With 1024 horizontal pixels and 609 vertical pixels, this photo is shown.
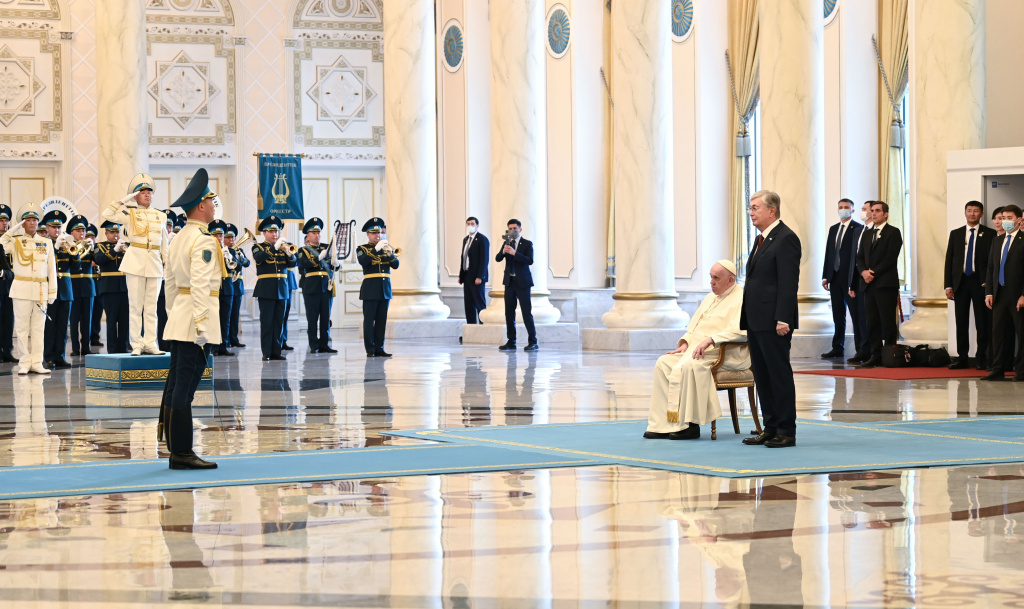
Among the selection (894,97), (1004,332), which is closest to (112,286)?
(894,97)

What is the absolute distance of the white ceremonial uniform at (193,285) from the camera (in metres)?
6.66

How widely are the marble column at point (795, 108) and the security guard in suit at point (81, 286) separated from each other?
26.4 feet

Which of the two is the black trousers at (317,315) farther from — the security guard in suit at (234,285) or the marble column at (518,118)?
the marble column at (518,118)

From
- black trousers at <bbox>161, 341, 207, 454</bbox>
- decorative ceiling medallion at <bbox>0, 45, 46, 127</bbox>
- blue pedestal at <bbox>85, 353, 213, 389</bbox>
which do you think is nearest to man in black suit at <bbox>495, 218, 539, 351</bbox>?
blue pedestal at <bbox>85, 353, 213, 389</bbox>

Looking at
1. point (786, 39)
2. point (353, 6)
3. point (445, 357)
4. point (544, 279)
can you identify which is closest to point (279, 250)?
Result: point (445, 357)

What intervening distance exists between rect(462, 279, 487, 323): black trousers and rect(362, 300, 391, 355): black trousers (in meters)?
2.64

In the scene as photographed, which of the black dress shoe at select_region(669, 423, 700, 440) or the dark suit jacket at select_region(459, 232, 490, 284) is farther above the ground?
the dark suit jacket at select_region(459, 232, 490, 284)

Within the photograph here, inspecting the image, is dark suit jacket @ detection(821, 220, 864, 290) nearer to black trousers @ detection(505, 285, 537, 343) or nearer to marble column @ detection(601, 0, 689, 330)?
marble column @ detection(601, 0, 689, 330)

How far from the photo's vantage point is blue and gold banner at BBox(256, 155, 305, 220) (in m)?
20.3

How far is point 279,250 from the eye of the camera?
16.2 m

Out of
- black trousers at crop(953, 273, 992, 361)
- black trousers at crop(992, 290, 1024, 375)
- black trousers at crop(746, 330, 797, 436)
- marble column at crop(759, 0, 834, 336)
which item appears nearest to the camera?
black trousers at crop(746, 330, 797, 436)

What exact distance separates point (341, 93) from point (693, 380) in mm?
16713

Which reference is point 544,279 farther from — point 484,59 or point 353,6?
point 353,6

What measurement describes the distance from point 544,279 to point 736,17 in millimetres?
4568
